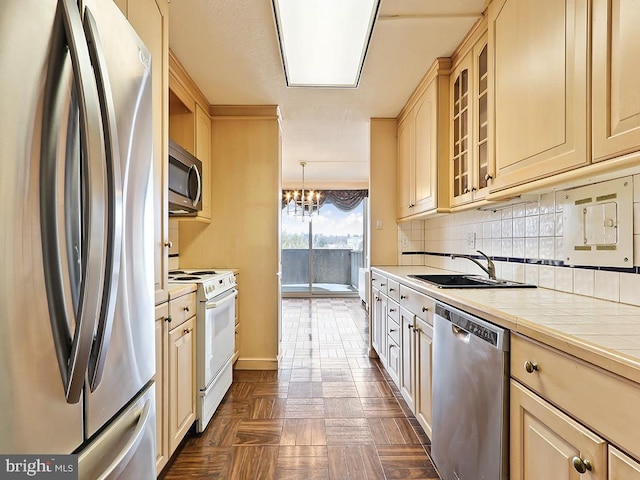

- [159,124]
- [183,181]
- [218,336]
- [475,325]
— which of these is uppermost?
[159,124]

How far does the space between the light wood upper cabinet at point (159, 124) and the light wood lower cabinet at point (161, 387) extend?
0.09 m

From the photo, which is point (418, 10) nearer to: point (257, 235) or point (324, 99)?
point (324, 99)

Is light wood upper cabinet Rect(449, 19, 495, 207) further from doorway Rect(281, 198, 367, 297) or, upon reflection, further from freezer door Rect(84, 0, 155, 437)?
doorway Rect(281, 198, 367, 297)

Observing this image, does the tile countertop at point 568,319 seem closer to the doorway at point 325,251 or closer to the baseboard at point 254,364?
the baseboard at point 254,364

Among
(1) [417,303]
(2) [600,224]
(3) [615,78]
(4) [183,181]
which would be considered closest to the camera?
(3) [615,78]

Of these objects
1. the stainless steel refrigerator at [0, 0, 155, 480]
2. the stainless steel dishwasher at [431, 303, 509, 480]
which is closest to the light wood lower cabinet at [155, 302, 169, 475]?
the stainless steel refrigerator at [0, 0, 155, 480]

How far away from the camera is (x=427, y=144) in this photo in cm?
268

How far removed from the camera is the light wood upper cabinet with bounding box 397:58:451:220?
8.15ft

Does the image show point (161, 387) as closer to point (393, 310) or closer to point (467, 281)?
point (393, 310)

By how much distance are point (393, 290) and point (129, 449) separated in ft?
6.49

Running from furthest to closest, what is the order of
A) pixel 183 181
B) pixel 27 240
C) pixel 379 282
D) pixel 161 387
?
pixel 379 282, pixel 183 181, pixel 161 387, pixel 27 240

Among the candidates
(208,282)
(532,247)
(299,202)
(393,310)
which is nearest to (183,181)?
(208,282)

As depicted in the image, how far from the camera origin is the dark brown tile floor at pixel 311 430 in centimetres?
178

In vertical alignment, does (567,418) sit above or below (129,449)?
above
